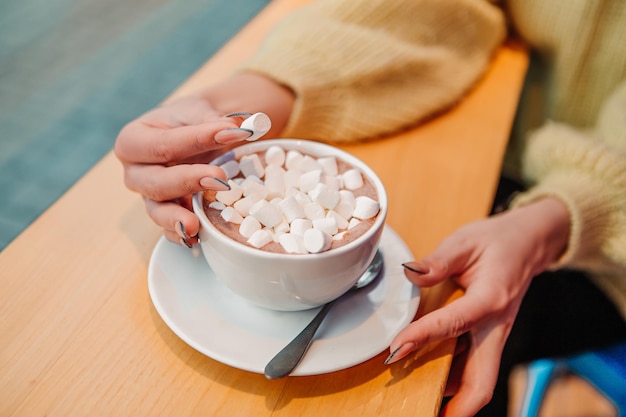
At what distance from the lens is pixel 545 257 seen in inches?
24.1

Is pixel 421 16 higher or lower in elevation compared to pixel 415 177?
higher

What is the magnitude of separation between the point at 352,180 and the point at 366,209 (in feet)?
0.14

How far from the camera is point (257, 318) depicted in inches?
17.7

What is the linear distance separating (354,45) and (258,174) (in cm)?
32

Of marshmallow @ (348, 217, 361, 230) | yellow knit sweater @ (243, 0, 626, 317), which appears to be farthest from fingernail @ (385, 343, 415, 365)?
yellow knit sweater @ (243, 0, 626, 317)

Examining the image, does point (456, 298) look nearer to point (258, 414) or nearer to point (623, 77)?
point (258, 414)

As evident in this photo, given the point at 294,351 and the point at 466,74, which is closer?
the point at 294,351

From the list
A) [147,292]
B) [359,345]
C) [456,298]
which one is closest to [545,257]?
[456,298]

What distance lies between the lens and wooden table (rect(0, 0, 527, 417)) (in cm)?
41

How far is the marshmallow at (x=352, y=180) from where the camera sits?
466mm

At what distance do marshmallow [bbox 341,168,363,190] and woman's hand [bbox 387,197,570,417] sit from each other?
0.09 m

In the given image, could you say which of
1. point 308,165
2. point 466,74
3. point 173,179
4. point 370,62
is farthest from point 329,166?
point 466,74

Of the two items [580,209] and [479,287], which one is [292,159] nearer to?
[479,287]

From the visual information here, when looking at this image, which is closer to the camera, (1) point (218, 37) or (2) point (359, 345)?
(2) point (359, 345)
